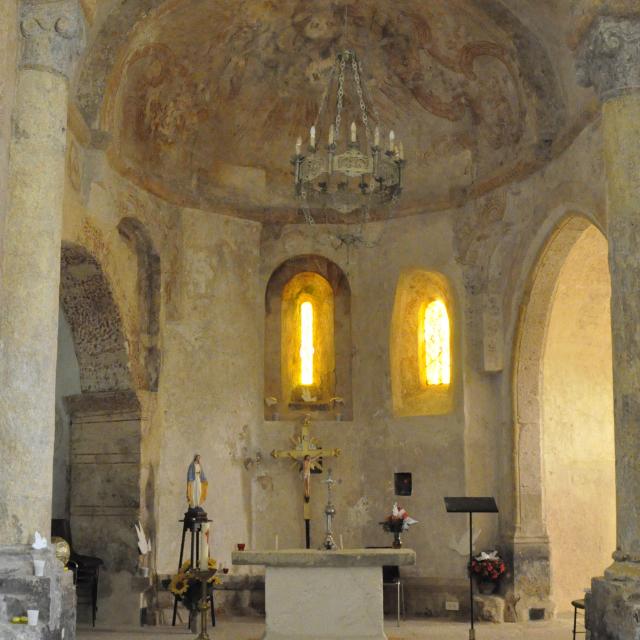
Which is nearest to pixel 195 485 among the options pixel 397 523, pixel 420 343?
pixel 397 523

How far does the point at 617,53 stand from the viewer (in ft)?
29.8

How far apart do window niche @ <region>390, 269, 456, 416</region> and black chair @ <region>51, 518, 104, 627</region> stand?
15.6 feet

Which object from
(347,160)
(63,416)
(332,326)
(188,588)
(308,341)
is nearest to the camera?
(347,160)

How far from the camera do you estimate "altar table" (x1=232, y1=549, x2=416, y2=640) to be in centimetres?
1011

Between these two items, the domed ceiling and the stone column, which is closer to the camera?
the stone column

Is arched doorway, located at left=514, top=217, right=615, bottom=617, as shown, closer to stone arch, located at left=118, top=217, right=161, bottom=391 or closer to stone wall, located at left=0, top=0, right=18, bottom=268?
stone arch, located at left=118, top=217, right=161, bottom=391

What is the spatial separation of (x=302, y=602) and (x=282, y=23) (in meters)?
7.54

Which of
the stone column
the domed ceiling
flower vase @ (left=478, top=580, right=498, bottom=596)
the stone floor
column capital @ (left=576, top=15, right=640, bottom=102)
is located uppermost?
the domed ceiling

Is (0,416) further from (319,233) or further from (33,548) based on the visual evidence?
(319,233)

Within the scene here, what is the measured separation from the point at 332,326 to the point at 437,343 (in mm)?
1705

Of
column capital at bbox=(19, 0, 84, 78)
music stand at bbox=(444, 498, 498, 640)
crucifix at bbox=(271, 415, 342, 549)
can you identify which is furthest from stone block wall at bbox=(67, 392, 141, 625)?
column capital at bbox=(19, 0, 84, 78)

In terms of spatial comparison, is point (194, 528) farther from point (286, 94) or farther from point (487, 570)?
point (286, 94)

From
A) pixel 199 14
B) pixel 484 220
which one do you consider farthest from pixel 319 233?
pixel 199 14

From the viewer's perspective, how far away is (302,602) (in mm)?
10180
